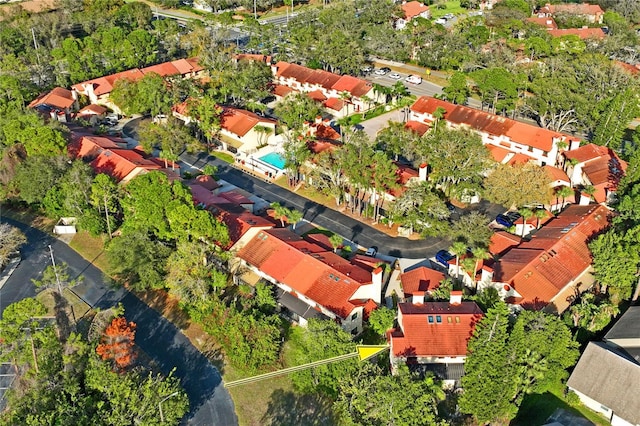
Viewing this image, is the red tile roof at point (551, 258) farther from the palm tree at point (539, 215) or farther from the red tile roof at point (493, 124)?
the red tile roof at point (493, 124)

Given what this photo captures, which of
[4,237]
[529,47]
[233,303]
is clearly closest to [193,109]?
[4,237]

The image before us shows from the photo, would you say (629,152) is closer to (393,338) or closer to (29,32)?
(393,338)

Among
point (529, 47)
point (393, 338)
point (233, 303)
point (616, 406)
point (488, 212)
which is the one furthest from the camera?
point (529, 47)

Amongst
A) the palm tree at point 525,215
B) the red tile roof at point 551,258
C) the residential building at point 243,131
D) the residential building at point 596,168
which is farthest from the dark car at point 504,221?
the residential building at point 243,131

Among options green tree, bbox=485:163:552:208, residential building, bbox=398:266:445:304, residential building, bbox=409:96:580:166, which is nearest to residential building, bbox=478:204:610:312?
green tree, bbox=485:163:552:208

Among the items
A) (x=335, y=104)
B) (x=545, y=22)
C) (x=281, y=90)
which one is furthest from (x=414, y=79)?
(x=545, y=22)
